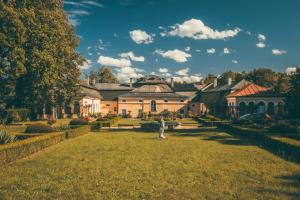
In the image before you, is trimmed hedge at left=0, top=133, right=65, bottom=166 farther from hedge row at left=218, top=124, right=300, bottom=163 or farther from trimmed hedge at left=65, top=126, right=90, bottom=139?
hedge row at left=218, top=124, right=300, bottom=163

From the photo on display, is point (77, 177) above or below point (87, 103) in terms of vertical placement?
below

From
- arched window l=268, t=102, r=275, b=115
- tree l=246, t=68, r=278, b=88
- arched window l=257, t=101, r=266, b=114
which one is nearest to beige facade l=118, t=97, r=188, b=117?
arched window l=257, t=101, r=266, b=114

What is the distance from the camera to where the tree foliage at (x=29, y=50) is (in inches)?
1225

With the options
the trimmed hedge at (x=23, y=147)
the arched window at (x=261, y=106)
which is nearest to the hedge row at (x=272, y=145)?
the trimmed hedge at (x=23, y=147)

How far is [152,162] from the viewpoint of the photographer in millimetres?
13406

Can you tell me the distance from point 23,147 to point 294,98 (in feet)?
119

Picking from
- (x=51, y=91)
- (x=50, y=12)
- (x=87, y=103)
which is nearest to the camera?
(x=50, y=12)

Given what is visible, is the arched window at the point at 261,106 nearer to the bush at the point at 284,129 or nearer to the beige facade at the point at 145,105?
the beige facade at the point at 145,105

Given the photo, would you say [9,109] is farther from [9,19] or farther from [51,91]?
[9,19]

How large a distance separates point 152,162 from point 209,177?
11.4ft

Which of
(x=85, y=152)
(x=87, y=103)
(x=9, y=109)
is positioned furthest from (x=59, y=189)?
(x=87, y=103)

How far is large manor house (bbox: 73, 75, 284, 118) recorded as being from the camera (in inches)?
2072

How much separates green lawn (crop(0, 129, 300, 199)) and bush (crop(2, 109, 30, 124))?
22352 mm

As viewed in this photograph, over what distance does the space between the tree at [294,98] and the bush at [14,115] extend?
38.3 metres
